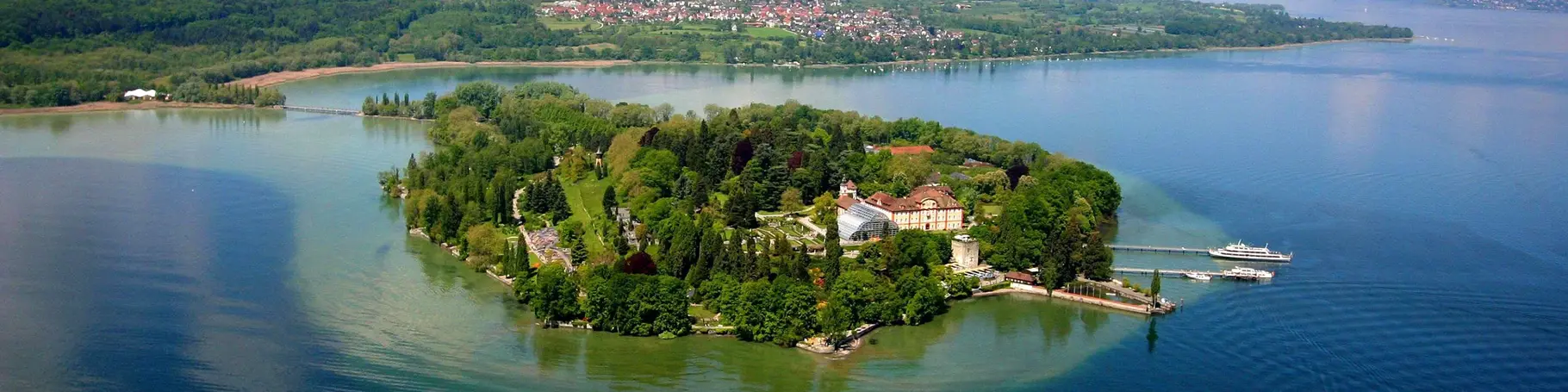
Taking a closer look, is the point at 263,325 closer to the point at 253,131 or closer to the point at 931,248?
the point at 931,248

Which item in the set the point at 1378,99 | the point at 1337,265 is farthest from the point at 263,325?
the point at 1378,99

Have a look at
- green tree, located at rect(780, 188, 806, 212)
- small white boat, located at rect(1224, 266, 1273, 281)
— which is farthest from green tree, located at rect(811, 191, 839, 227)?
small white boat, located at rect(1224, 266, 1273, 281)

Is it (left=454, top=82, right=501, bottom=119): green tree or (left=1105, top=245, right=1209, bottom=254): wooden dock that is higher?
(left=454, top=82, right=501, bottom=119): green tree

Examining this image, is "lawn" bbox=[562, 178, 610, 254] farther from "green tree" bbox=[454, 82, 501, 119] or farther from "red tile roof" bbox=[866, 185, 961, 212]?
"green tree" bbox=[454, 82, 501, 119]

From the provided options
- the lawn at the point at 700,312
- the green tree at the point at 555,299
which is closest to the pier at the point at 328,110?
the green tree at the point at 555,299

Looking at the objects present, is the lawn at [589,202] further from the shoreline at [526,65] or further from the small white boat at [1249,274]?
A: the shoreline at [526,65]

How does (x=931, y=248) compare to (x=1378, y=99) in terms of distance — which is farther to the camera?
(x=1378, y=99)
